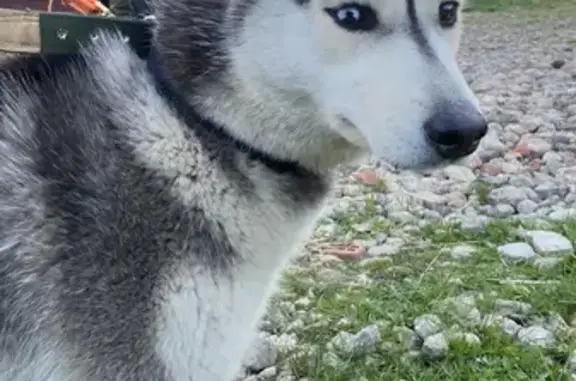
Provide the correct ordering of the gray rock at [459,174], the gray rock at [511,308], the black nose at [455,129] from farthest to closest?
the gray rock at [459,174] < the gray rock at [511,308] < the black nose at [455,129]

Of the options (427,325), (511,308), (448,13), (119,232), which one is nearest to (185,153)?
(119,232)

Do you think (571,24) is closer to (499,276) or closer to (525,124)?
(525,124)

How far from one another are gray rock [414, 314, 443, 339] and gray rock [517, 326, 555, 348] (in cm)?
25

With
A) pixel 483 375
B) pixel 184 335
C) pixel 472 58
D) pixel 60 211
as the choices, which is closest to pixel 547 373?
pixel 483 375

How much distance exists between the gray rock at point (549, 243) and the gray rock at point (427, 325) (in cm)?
76

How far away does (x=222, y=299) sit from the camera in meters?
2.16

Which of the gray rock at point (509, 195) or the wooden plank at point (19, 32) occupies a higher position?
the wooden plank at point (19, 32)

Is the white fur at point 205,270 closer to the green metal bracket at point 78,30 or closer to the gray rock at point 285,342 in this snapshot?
the green metal bracket at point 78,30

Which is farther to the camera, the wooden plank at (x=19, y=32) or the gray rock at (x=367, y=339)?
the gray rock at (x=367, y=339)

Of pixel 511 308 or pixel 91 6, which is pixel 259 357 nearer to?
pixel 511 308

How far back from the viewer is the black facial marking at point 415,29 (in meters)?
2.15

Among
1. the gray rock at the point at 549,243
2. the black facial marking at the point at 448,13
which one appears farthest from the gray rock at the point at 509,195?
the black facial marking at the point at 448,13

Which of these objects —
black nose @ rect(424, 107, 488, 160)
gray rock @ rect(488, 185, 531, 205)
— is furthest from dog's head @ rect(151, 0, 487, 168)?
gray rock @ rect(488, 185, 531, 205)

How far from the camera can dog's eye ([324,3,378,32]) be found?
2.12 meters
